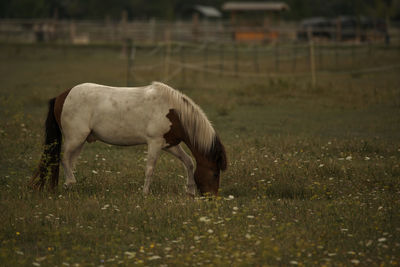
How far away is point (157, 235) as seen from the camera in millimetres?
6500

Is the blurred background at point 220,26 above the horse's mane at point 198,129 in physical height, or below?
above

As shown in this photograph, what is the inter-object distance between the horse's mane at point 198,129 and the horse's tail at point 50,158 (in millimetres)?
1773

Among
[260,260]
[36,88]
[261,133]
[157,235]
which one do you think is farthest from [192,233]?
[36,88]

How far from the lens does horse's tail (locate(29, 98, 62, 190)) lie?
8211 mm

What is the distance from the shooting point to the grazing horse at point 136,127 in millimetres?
8023

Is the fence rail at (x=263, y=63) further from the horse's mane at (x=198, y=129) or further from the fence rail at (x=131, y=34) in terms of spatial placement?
the horse's mane at (x=198, y=129)

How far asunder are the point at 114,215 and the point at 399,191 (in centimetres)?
421

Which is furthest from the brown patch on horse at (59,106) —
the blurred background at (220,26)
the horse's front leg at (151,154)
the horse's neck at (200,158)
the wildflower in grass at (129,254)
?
the blurred background at (220,26)

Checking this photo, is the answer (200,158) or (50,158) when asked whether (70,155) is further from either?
(200,158)

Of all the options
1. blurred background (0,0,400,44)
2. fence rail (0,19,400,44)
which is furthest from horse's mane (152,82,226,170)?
fence rail (0,19,400,44)

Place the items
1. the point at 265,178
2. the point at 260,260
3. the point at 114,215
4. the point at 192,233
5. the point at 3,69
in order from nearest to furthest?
the point at 260,260, the point at 192,233, the point at 114,215, the point at 265,178, the point at 3,69

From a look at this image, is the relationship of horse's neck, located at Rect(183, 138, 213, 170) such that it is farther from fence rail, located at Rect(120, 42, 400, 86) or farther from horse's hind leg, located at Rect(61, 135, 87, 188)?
fence rail, located at Rect(120, 42, 400, 86)

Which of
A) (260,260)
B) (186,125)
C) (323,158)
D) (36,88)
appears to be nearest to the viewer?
(260,260)

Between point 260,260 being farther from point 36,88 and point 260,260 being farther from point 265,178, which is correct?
point 36,88
